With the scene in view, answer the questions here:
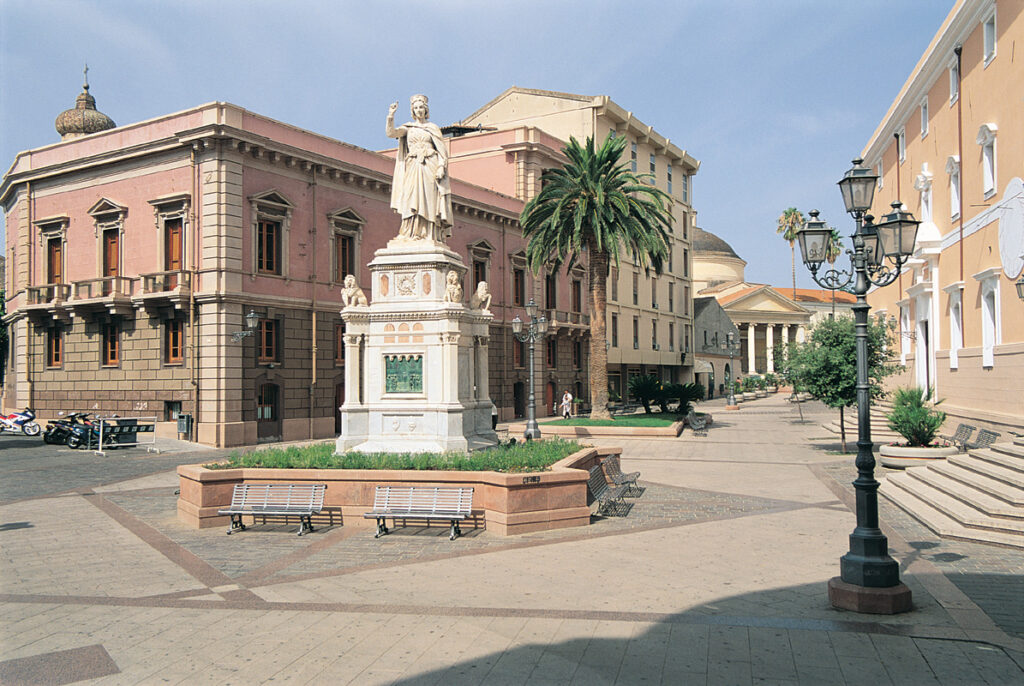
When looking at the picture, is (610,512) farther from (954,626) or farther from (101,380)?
(101,380)

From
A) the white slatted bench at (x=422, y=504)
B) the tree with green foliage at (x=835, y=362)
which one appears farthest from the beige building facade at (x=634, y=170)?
the white slatted bench at (x=422, y=504)

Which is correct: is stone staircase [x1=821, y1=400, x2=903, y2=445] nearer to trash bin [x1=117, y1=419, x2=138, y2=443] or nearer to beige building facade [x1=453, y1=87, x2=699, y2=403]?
beige building facade [x1=453, y1=87, x2=699, y2=403]

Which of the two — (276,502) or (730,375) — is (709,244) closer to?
(730,375)

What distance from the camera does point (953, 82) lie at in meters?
24.2

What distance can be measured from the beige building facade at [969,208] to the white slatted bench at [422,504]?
14881 millimetres

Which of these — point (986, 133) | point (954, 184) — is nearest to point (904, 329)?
point (954, 184)

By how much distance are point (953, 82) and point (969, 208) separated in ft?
15.0

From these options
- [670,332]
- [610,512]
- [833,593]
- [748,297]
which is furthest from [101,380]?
[748,297]

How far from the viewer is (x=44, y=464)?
2141cm

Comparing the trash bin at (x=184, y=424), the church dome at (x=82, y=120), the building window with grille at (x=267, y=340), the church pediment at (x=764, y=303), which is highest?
the church dome at (x=82, y=120)

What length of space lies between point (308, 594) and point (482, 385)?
7368mm

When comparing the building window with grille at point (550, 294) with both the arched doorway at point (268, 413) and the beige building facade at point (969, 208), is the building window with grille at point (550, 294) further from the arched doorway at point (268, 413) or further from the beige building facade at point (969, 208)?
the arched doorway at point (268, 413)

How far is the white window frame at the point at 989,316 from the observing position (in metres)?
20.4

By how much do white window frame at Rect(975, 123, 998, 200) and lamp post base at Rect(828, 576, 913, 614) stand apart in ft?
56.5
